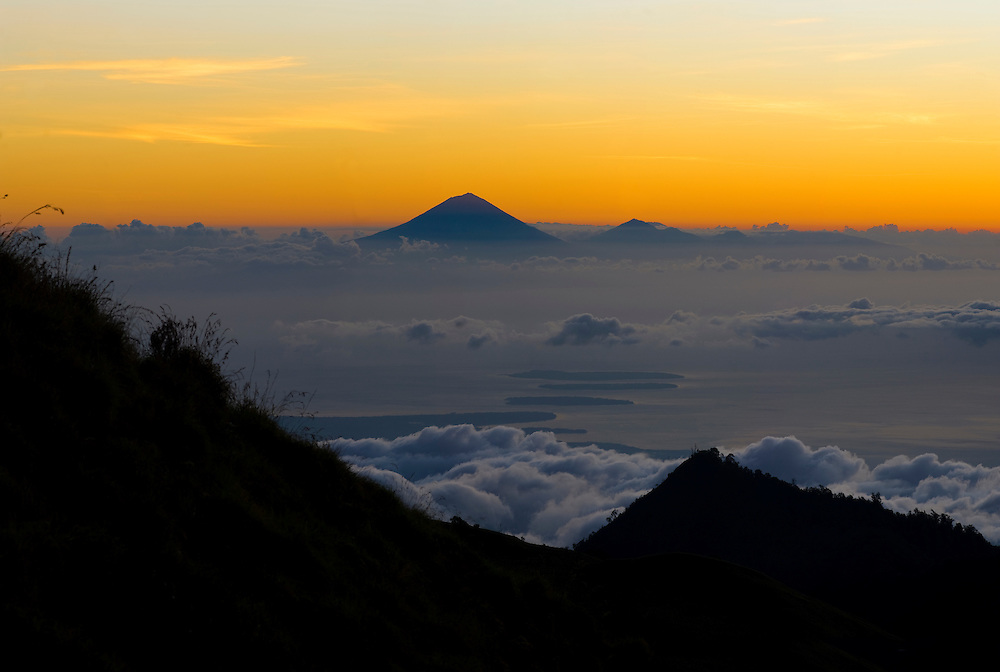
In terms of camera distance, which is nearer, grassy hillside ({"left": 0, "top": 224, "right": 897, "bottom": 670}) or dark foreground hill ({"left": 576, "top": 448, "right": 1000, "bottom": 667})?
grassy hillside ({"left": 0, "top": 224, "right": 897, "bottom": 670})

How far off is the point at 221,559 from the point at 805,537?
67119 mm

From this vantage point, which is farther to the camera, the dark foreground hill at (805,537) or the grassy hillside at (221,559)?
the dark foreground hill at (805,537)

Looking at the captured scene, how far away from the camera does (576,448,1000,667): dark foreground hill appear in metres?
39.4

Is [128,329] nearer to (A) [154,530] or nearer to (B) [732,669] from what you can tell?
(A) [154,530]

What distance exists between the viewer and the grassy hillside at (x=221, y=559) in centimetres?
683

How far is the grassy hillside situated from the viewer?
6828 mm

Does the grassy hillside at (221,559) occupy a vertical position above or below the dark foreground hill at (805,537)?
above

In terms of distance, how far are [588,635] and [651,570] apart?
432 centimetres

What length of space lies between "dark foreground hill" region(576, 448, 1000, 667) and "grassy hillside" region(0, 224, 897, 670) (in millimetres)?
25054

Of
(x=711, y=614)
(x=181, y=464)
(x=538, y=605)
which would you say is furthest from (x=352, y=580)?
(x=711, y=614)

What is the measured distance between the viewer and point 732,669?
10.6 metres

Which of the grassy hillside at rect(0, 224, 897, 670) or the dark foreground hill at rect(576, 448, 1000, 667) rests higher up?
the grassy hillside at rect(0, 224, 897, 670)

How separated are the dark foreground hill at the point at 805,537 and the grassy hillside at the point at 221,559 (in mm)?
25054

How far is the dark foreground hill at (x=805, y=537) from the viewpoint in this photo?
39.4 m
